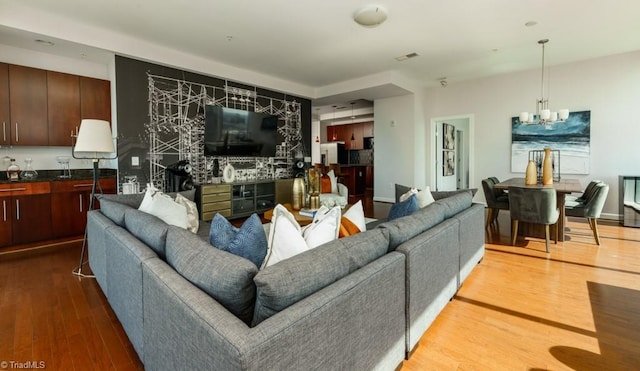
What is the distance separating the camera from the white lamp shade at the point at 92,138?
279cm

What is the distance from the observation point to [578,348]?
5.71ft

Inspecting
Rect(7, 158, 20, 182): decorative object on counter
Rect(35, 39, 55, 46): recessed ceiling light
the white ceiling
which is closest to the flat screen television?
the white ceiling

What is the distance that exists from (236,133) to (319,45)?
7.02 ft

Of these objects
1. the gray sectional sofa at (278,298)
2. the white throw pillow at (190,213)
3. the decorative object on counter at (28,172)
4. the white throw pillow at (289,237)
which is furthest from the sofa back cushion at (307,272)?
the decorative object on counter at (28,172)

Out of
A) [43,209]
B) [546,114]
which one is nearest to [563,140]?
[546,114]

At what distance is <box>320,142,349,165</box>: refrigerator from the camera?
11367mm

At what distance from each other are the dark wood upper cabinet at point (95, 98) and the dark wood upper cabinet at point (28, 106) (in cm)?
40

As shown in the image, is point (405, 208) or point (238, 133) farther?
point (238, 133)

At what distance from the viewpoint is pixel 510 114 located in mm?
6012

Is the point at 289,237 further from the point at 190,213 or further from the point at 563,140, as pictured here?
the point at 563,140

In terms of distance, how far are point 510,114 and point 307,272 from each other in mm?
6474

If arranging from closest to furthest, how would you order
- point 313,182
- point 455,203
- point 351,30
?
point 455,203
point 313,182
point 351,30

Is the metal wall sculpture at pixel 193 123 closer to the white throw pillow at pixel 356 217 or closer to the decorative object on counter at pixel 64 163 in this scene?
the decorative object on counter at pixel 64 163

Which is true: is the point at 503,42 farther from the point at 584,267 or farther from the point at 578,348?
the point at 578,348
